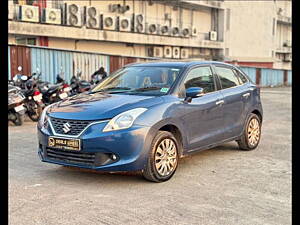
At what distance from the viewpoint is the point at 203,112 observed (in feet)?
19.3

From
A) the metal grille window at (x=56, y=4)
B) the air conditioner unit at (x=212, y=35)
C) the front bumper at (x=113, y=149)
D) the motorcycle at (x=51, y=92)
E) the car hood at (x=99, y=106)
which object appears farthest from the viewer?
the air conditioner unit at (x=212, y=35)

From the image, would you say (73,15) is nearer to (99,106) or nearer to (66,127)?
(99,106)

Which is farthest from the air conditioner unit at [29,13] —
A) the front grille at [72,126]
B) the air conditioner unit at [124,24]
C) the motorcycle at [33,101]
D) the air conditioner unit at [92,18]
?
the front grille at [72,126]

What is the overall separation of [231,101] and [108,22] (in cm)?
1943

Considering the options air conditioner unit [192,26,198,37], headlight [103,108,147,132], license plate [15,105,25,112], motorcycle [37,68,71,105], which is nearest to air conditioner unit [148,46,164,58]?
air conditioner unit [192,26,198,37]

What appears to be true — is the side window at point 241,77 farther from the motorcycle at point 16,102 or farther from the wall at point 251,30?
the wall at point 251,30

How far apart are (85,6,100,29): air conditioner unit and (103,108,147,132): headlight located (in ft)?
63.7

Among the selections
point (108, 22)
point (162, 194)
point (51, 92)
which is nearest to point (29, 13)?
point (108, 22)

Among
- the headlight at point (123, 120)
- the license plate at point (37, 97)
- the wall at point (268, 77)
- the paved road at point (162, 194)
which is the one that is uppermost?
the wall at point (268, 77)

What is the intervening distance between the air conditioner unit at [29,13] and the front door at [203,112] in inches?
619

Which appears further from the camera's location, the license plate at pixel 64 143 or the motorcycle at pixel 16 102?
the motorcycle at pixel 16 102

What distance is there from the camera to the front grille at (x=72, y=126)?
15.9 ft
